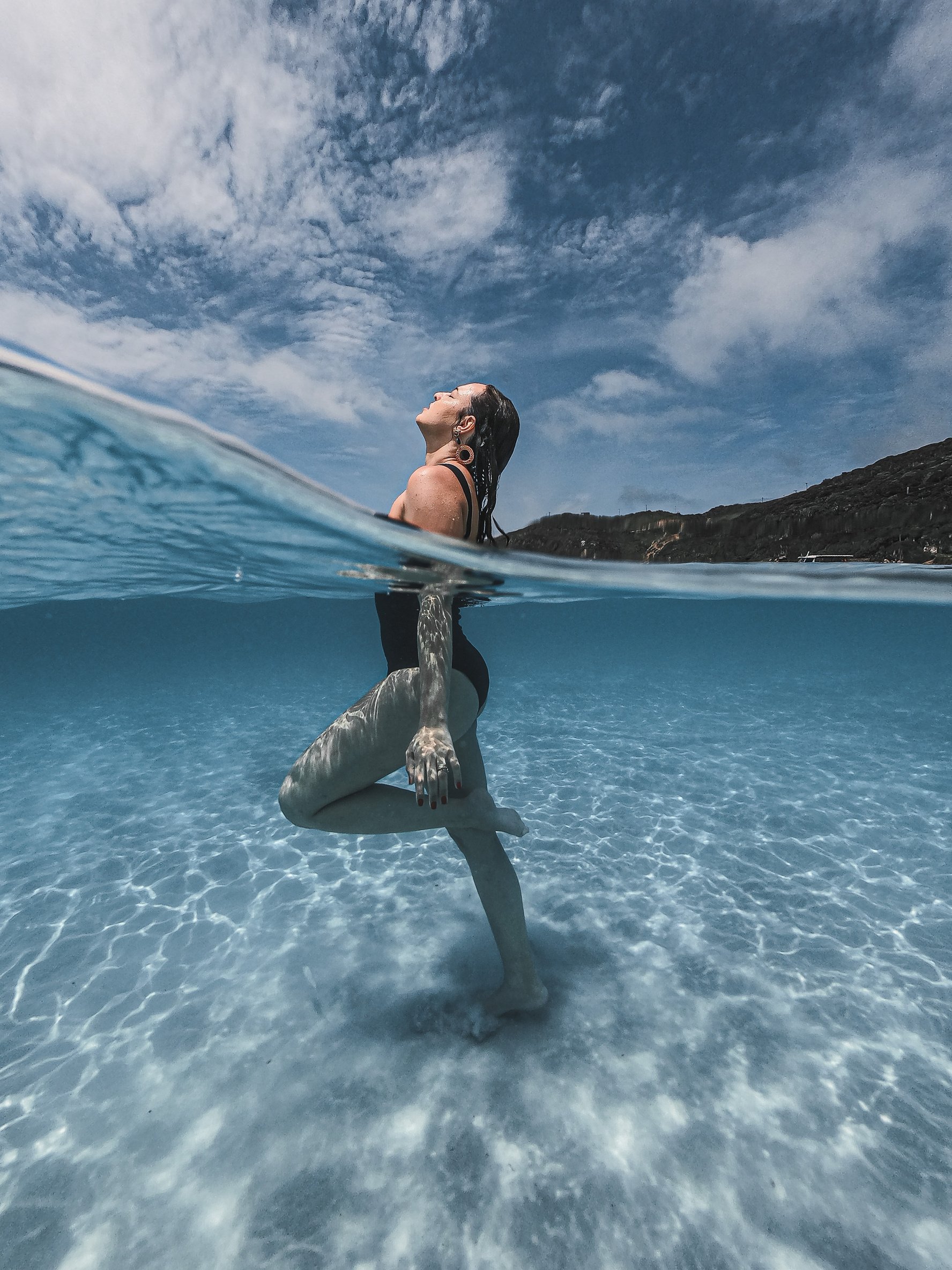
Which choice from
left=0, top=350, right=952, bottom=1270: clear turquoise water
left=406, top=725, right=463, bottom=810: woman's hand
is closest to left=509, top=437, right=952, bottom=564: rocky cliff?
left=0, top=350, right=952, bottom=1270: clear turquoise water

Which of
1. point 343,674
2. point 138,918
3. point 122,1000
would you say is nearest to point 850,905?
point 122,1000

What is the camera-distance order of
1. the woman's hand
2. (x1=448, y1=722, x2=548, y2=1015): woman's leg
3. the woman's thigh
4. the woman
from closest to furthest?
the woman's hand
the woman
the woman's thigh
(x1=448, y1=722, x2=548, y2=1015): woman's leg

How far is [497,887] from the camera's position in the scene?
12.0 feet

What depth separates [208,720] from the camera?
15.1 m

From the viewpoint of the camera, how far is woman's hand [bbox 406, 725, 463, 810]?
2.34m

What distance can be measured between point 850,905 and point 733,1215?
3.85 metres

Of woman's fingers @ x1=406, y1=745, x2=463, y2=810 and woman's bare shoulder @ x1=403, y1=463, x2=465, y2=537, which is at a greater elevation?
woman's bare shoulder @ x1=403, y1=463, x2=465, y2=537

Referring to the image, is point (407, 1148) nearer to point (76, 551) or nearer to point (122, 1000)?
point (122, 1000)

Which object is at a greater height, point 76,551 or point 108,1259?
point 76,551

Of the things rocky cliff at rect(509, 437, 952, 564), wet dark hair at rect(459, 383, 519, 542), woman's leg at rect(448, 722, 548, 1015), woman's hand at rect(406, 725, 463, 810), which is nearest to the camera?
woman's hand at rect(406, 725, 463, 810)

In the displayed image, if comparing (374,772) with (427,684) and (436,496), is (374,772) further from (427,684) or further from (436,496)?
(436,496)

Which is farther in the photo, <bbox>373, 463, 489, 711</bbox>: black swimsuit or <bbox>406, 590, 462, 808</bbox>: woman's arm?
<bbox>373, 463, 489, 711</bbox>: black swimsuit

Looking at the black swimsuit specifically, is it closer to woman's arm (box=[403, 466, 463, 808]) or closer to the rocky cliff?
woman's arm (box=[403, 466, 463, 808])

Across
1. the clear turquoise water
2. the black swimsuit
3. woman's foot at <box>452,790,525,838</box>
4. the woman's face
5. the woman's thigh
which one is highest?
the woman's face
